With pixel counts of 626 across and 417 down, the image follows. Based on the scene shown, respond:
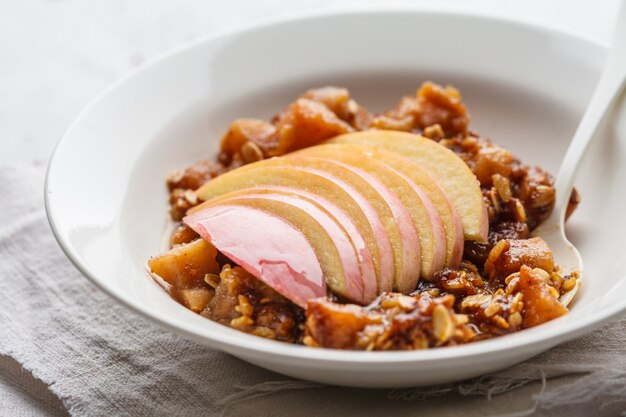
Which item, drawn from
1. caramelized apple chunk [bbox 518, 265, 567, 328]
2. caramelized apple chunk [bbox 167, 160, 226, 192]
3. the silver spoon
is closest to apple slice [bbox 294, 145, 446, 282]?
caramelized apple chunk [bbox 518, 265, 567, 328]

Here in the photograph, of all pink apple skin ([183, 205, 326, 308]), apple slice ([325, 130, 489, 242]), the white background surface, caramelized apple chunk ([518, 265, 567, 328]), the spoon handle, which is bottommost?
the white background surface

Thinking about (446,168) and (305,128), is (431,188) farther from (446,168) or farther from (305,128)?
(305,128)

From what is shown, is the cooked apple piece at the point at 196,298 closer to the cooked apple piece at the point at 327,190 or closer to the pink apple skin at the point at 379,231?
the cooked apple piece at the point at 327,190

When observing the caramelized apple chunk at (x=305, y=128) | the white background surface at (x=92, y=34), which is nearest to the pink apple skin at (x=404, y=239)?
the caramelized apple chunk at (x=305, y=128)

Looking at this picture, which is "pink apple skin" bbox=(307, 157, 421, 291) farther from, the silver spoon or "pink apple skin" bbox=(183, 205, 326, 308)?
the silver spoon

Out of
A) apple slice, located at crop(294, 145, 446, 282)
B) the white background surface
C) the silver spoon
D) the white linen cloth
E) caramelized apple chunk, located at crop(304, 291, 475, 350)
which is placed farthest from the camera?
the white background surface

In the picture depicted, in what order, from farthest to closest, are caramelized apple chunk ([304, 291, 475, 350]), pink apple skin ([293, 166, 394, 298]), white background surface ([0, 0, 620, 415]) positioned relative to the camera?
white background surface ([0, 0, 620, 415]), pink apple skin ([293, 166, 394, 298]), caramelized apple chunk ([304, 291, 475, 350])

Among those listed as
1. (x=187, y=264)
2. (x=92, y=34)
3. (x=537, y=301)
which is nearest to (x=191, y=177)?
(x=187, y=264)
